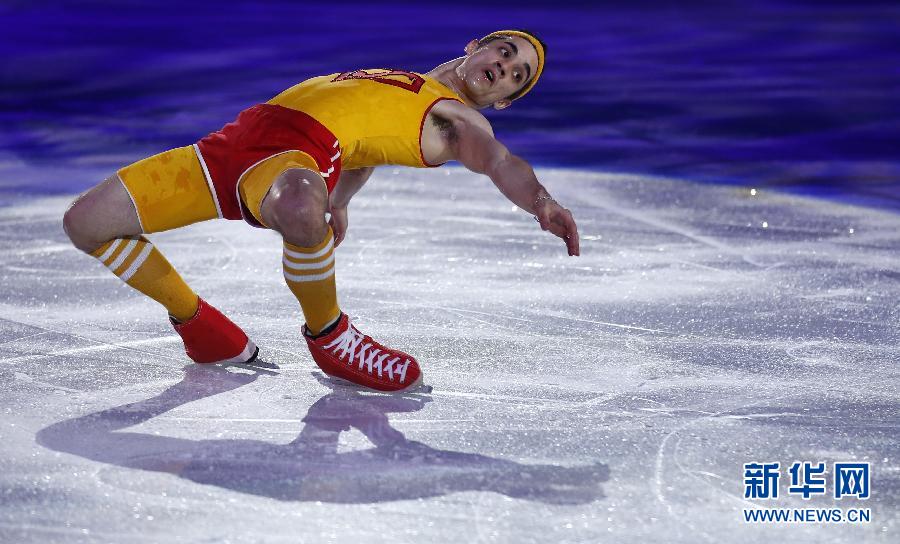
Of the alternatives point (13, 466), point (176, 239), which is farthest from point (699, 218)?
point (13, 466)

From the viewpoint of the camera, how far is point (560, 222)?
3.02 m

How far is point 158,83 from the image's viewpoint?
29.2 feet

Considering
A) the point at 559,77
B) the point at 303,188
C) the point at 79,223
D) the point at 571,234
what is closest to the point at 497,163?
the point at 571,234

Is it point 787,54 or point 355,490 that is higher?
point 787,54

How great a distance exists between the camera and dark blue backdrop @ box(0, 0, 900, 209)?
6652 mm

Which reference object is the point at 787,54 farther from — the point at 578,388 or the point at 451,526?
the point at 451,526

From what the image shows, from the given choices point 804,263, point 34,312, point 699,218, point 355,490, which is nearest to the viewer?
point 355,490

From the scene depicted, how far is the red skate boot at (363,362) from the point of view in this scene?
10.4 ft

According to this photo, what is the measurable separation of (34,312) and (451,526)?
198cm

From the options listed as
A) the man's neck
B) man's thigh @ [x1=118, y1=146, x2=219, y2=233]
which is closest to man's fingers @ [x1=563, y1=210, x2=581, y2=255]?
the man's neck

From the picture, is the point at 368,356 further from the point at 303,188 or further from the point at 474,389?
the point at 303,188

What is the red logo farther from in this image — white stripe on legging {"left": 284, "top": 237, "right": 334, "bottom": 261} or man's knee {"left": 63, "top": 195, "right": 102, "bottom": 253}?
man's knee {"left": 63, "top": 195, "right": 102, "bottom": 253}

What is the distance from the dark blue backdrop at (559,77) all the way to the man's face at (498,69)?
2.49 m

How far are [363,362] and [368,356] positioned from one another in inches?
0.7
